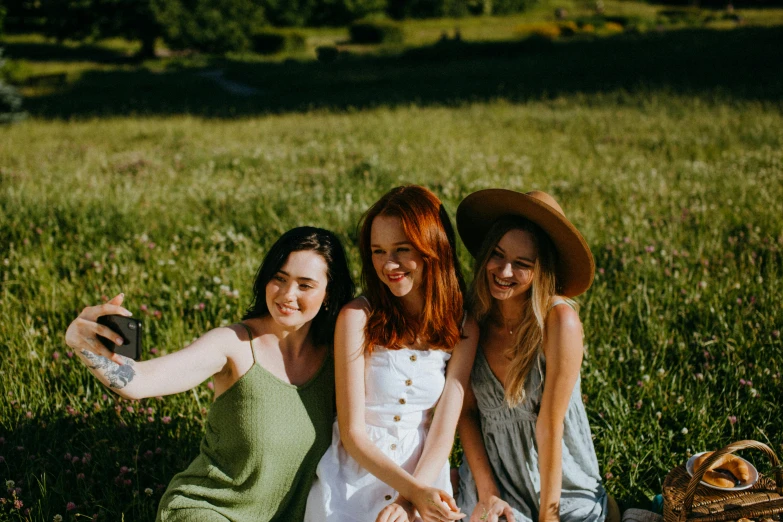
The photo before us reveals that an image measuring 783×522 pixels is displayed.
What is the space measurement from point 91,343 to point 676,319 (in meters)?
3.86

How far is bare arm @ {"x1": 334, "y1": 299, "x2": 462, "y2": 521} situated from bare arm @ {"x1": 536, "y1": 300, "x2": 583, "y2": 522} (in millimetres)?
561

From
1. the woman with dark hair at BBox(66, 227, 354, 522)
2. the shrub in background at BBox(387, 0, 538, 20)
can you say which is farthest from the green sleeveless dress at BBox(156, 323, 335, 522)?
the shrub in background at BBox(387, 0, 538, 20)

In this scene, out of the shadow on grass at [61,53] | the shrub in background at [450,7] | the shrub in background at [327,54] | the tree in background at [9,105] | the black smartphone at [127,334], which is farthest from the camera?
the shrub in background at [450,7]

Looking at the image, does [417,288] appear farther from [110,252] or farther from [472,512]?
[110,252]

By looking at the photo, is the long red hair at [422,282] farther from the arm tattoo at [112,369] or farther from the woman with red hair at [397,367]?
the arm tattoo at [112,369]

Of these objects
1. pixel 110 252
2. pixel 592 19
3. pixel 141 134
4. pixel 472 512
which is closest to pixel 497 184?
pixel 110 252

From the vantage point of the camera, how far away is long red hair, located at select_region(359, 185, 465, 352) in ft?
9.72

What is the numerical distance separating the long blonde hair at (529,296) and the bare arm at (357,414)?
2.07 feet

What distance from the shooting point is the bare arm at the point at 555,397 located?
114 inches

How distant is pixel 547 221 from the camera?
2.96 meters

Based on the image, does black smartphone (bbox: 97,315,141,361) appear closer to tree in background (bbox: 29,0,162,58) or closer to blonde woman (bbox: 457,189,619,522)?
blonde woman (bbox: 457,189,619,522)

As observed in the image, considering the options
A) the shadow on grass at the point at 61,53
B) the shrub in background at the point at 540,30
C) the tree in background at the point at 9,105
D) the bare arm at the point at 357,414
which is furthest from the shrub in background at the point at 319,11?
the bare arm at the point at 357,414

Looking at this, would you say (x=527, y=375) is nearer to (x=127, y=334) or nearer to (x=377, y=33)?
(x=127, y=334)

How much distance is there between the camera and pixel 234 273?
5.11 metres
